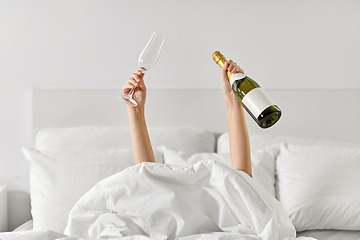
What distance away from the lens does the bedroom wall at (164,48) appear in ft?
7.29

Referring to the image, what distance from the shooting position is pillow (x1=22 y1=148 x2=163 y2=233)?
170 cm

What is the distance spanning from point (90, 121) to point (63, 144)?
0.26m

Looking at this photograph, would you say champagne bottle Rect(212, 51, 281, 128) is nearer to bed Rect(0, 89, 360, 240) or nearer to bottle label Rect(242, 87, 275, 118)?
bottle label Rect(242, 87, 275, 118)

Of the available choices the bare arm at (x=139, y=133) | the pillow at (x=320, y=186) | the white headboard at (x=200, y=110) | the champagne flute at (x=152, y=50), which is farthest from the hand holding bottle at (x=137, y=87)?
the pillow at (x=320, y=186)

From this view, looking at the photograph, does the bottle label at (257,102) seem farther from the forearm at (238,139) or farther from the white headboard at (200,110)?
the white headboard at (200,110)

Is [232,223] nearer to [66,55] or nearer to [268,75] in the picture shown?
[268,75]

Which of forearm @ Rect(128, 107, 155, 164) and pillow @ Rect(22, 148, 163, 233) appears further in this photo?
pillow @ Rect(22, 148, 163, 233)

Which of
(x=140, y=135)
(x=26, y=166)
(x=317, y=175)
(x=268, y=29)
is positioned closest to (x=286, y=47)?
(x=268, y=29)

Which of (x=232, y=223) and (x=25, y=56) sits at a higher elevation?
(x=25, y=56)

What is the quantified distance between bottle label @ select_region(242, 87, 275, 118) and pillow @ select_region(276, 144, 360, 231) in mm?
698

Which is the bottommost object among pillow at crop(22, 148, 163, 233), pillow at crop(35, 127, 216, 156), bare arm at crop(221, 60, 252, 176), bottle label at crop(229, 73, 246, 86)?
pillow at crop(22, 148, 163, 233)

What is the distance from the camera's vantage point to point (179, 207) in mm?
1229

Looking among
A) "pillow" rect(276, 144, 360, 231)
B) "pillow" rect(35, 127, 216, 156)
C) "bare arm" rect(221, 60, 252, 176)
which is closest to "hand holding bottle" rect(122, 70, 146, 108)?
"bare arm" rect(221, 60, 252, 176)

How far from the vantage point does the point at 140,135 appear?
62.7 inches
